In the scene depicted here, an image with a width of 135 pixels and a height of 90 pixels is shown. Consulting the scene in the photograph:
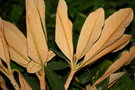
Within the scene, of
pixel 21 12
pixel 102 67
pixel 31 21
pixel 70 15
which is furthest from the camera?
pixel 21 12

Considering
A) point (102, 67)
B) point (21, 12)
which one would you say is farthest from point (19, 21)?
point (102, 67)

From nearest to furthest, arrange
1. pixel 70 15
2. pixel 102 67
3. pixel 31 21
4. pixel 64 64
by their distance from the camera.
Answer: pixel 31 21, pixel 64 64, pixel 102 67, pixel 70 15

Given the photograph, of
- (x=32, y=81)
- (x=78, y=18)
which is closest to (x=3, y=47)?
(x=32, y=81)

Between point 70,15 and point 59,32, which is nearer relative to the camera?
point 59,32

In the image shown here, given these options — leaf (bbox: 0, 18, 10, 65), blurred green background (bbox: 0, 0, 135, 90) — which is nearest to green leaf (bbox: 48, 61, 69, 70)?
blurred green background (bbox: 0, 0, 135, 90)

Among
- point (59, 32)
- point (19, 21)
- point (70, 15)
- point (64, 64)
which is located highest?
point (59, 32)

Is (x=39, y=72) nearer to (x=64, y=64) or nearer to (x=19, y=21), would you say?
(x=64, y=64)

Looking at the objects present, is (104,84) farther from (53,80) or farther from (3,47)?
(3,47)

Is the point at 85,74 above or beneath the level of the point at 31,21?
beneath

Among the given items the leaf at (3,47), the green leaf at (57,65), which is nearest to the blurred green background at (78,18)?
the green leaf at (57,65)
